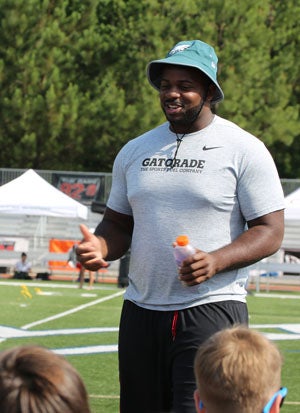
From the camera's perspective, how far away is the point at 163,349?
448cm

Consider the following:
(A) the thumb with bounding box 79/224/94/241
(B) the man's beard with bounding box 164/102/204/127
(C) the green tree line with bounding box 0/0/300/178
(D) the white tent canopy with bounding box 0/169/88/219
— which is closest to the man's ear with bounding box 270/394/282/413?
(A) the thumb with bounding box 79/224/94/241

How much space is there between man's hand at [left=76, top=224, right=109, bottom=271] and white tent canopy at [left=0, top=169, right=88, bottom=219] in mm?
22816

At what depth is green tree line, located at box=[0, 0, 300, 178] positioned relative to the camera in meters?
38.0

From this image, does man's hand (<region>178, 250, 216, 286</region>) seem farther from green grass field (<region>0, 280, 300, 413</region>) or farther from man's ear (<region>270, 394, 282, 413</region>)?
green grass field (<region>0, 280, 300, 413</region>)

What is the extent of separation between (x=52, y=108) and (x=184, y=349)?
3398 centimetres

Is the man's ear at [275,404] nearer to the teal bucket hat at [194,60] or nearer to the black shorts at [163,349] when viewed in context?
the black shorts at [163,349]

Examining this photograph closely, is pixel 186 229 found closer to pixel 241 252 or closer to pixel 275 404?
pixel 241 252

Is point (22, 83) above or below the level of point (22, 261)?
above

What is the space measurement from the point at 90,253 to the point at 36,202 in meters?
23.4

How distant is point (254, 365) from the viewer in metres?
3.10

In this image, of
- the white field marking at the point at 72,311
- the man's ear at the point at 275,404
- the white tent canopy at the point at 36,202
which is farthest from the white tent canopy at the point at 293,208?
the man's ear at the point at 275,404

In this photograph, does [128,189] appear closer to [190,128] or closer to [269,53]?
[190,128]

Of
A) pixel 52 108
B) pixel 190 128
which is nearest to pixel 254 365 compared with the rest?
pixel 190 128

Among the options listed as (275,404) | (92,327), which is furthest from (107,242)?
(92,327)
